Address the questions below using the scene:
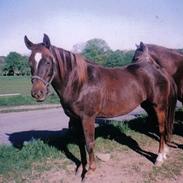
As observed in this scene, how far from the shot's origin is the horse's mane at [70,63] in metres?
4.64

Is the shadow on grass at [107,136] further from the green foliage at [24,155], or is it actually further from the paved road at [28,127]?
the green foliage at [24,155]

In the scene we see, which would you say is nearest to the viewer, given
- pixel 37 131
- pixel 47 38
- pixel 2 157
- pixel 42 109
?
pixel 47 38

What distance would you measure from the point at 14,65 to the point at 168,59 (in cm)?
8381

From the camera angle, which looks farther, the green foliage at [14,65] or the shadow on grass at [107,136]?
the green foliage at [14,65]

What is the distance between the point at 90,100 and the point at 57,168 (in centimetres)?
156

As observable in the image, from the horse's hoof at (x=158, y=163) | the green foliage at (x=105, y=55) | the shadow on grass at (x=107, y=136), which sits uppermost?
the horse's hoof at (x=158, y=163)

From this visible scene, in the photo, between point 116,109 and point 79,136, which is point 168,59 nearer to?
point 116,109

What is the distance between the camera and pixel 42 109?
1653cm

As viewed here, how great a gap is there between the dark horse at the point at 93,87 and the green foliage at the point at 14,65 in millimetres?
80218

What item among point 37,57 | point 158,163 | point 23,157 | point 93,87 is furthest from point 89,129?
point 23,157

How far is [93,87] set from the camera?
5039mm

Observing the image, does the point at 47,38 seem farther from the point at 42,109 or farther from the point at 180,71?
the point at 42,109

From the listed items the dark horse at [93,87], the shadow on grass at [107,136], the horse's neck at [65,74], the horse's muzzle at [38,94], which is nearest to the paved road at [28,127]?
the shadow on grass at [107,136]

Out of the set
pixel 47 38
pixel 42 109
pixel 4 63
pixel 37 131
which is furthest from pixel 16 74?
pixel 47 38
